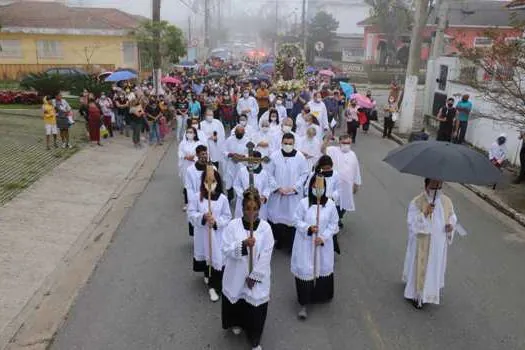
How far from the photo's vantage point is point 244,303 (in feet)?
17.1

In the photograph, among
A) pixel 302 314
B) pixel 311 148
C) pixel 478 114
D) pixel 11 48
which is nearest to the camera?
pixel 302 314

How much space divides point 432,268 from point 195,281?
117 inches

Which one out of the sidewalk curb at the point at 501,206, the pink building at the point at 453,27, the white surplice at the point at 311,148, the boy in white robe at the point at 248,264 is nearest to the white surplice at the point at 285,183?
the white surplice at the point at 311,148

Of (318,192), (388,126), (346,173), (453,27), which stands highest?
(453,27)

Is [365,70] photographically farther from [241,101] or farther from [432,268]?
[432,268]

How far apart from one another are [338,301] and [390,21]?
148 ft

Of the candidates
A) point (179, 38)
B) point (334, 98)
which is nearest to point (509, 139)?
point (334, 98)

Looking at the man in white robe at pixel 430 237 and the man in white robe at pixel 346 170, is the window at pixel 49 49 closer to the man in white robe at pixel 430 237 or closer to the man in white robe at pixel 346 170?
the man in white robe at pixel 346 170

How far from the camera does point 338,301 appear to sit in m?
→ 6.30

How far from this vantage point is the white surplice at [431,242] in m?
5.96

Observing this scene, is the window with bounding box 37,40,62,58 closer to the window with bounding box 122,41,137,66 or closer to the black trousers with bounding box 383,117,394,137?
the window with bounding box 122,41,137,66

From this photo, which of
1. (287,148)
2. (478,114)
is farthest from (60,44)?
(287,148)

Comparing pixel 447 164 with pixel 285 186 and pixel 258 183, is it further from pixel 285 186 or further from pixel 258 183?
pixel 285 186

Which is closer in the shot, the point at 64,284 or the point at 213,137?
the point at 64,284
